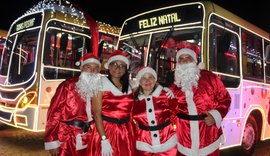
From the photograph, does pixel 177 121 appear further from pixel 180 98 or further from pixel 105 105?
pixel 105 105

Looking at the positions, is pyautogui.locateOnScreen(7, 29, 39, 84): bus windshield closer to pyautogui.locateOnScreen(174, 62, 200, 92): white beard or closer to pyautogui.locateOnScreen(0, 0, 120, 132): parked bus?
pyautogui.locateOnScreen(0, 0, 120, 132): parked bus

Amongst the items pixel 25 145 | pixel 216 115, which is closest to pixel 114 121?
pixel 216 115

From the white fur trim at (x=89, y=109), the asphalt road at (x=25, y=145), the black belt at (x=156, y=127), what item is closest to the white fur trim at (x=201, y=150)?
the black belt at (x=156, y=127)

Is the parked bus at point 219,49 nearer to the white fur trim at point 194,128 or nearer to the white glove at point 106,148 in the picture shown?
the white fur trim at point 194,128

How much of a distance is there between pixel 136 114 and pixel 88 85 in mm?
673

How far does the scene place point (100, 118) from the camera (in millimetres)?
3375

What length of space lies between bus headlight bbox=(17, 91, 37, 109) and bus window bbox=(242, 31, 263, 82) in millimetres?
4534

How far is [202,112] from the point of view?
3662 millimetres

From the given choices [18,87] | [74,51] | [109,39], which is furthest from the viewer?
[109,39]

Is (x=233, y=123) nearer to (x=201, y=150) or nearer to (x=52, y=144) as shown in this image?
(x=201, y=150)

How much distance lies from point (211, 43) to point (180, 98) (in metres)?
2.23

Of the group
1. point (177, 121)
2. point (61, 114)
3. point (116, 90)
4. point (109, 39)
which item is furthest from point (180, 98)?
point (109, 39)

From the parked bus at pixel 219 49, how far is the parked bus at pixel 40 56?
4.96 feet

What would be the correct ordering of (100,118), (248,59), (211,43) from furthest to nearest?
(248,59), (211,43), (100,118)
